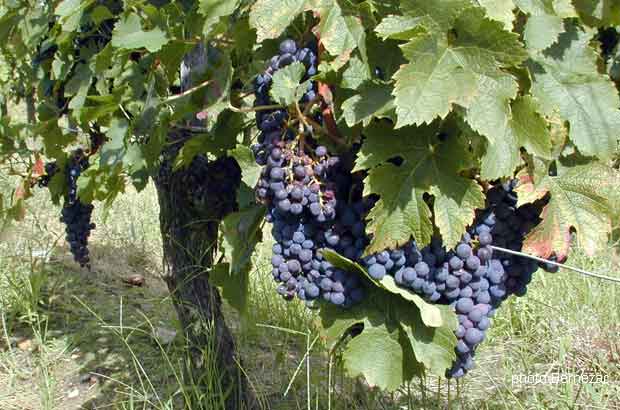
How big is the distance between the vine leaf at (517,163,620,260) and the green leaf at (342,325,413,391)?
283 millimetres

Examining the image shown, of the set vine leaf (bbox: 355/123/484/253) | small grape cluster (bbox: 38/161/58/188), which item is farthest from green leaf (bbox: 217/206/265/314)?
small grape cluster (bbox: 38/161/58/188)

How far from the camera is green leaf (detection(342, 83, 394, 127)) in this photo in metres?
1.08

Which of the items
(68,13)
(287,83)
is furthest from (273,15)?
(68,13)

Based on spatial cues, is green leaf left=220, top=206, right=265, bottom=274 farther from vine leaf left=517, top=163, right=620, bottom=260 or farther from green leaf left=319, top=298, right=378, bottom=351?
vine leaf left=517, top=163, right=620, bottom=260

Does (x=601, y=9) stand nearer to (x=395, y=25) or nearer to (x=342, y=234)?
(x=395, y=25)

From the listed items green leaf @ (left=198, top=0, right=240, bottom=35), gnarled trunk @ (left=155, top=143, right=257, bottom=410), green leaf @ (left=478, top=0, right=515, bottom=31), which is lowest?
gnarled trunk @ (left=155, top=143, right=257, bottom=410)

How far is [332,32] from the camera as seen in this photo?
112 centimetres

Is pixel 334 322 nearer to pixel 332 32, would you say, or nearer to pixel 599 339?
pixel 332 32

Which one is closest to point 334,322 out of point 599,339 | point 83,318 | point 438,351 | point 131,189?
point 438,351

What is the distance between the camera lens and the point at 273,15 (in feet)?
3.75

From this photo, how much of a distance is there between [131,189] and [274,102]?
5.17 metres

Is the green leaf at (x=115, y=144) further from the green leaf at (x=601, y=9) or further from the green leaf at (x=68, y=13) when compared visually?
the green leaf at (x=601, y=9)

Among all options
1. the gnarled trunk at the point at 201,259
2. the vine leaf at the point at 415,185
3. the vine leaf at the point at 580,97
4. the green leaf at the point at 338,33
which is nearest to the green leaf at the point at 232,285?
the gnarled trunk at the point at 201,259

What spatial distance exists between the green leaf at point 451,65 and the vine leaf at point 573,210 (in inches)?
9.6
